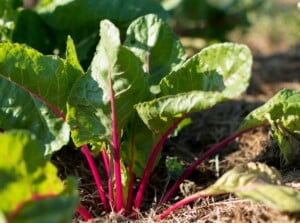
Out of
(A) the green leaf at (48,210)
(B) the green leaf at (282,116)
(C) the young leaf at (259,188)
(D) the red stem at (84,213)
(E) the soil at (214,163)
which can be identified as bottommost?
(E) the soil at (214,163)

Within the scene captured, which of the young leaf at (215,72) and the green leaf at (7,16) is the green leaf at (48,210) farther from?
the green leaf at (7,16)

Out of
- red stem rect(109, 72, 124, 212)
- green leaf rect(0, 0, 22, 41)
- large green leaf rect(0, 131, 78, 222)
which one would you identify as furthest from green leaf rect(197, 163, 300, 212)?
green leaf rect(0, 0, 22, 41)

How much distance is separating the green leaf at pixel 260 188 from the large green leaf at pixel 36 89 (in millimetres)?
487

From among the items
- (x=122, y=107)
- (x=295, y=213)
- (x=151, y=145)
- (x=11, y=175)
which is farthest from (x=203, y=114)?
(x=11, y=175)

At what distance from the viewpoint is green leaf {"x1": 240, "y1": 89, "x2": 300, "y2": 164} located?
1.51 meters

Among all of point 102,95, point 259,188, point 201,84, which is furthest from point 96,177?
point 259,188

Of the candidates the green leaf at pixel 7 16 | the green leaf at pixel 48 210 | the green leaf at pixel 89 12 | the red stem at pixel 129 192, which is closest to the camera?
the green leaf at pixel 48 210

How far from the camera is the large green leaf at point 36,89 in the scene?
5.06 ft

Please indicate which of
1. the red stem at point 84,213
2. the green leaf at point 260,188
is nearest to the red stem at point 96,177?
the red stem at point 84,213

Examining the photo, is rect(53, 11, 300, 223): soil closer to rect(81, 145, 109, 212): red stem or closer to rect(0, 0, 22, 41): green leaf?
rect(81, 145, 109, 212): red stem

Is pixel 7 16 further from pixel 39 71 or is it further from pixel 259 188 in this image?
pixel 259 188

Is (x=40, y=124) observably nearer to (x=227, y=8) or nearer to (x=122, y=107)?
(x=122, y=107)

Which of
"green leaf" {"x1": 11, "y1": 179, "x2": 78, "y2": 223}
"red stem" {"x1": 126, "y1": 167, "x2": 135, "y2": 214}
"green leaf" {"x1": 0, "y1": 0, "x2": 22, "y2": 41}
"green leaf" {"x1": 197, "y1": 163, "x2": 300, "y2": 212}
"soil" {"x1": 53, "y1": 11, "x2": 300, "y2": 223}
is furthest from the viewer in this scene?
"green leaf" {"x1": 0, "y1": 0, "x2": 22, "y2": 41}

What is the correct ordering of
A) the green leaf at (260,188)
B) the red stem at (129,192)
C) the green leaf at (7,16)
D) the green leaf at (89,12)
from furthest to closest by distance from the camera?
the green leaf at (89,12) → the green leaf at (7,16) → the red stem at (129,192) → the green leaf at (260,188)
